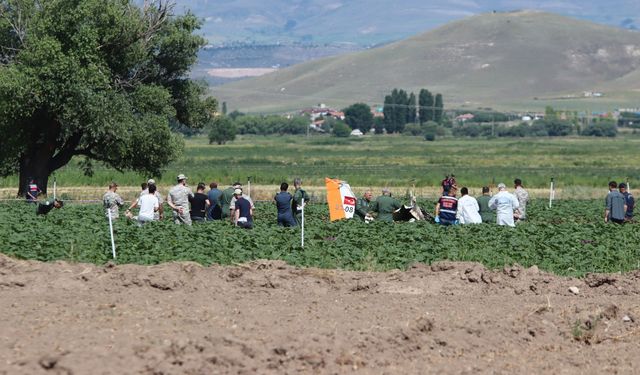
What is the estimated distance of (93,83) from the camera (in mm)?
39531

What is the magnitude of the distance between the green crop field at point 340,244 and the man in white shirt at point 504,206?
414mm

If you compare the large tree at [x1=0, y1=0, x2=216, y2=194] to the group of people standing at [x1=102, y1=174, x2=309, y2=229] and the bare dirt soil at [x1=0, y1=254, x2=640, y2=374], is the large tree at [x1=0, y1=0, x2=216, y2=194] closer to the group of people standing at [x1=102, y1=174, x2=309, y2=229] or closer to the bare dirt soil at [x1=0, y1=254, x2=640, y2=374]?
the group of people standing at [x1=102, y1=174, x2=309, y2=229]

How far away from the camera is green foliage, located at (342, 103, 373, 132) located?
191250 mm

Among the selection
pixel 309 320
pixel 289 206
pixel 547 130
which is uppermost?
pixel 289 206

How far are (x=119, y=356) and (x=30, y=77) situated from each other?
84.8 ft

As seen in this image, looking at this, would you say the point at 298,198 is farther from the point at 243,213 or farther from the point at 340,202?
the point at 243,213

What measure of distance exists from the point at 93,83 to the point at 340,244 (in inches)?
698

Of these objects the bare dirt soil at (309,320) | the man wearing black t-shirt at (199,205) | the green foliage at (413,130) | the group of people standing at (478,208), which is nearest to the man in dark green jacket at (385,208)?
the group of people standing at (478,208)

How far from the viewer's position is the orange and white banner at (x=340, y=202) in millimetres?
29223

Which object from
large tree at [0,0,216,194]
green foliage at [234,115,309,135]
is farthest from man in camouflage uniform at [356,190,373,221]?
green foliage at [234,115,309,135]

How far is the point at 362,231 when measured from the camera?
25.6 metres

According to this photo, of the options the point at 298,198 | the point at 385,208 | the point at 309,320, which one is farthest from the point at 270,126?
the point at 309,320

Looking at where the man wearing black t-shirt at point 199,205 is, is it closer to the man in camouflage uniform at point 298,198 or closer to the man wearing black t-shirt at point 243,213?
the man wearing black t-shirt at point 243,213

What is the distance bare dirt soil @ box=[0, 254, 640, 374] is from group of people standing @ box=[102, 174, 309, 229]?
4.82 meters
